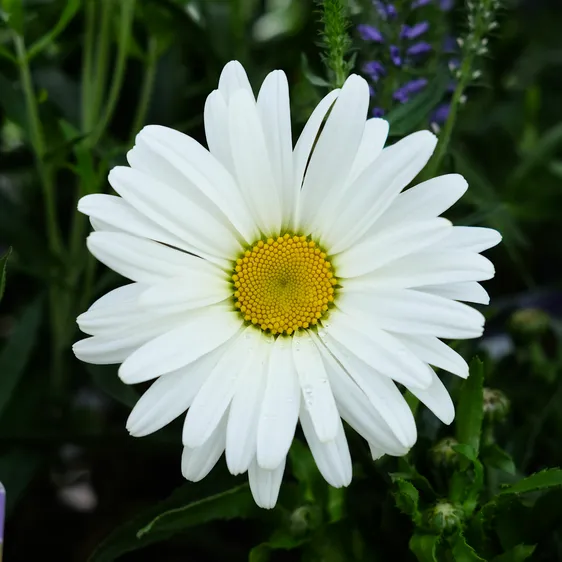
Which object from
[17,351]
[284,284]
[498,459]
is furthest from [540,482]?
[17,351]

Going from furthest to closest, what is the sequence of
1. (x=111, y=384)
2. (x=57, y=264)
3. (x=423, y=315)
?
(x=57, y=264)
(x=111, y=384)
(x=423, y=315)

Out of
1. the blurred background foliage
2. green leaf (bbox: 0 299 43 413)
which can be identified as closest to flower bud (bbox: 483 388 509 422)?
the blurred background foliage

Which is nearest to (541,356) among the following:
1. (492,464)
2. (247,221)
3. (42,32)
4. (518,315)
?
(518,315)

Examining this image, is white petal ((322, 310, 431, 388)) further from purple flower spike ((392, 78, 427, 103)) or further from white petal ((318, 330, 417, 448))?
purple flower spike ((392, 78, 427, 103))

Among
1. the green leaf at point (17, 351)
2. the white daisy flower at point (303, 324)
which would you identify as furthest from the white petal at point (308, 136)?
the green leaf at point (17, 351)

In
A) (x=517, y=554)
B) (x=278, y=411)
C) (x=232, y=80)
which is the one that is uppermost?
(x=232, y=80)

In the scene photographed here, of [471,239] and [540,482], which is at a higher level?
[471,239]

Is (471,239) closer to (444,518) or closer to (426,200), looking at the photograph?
(426,200)

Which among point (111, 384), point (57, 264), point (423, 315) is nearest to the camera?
point (423, 315)
